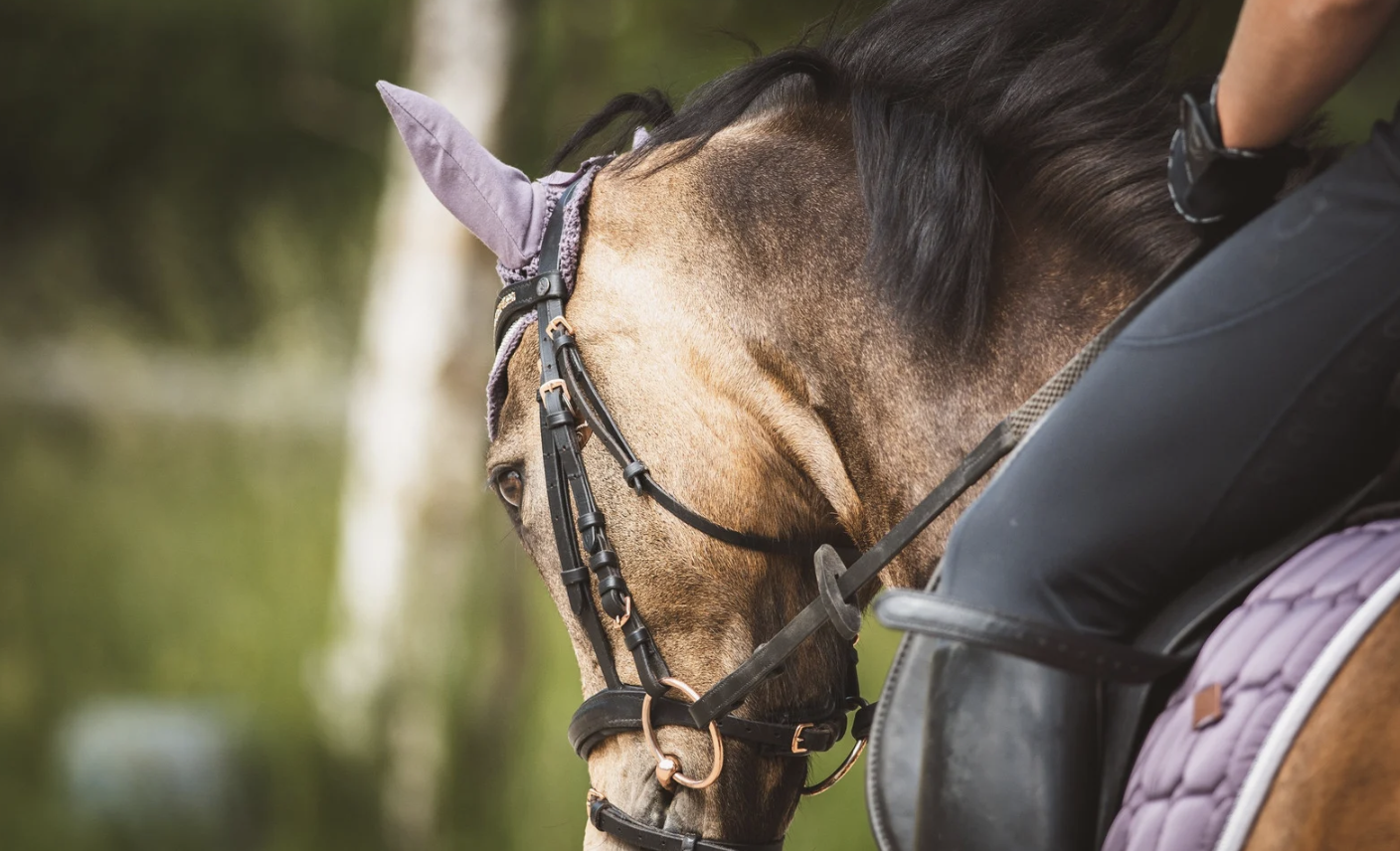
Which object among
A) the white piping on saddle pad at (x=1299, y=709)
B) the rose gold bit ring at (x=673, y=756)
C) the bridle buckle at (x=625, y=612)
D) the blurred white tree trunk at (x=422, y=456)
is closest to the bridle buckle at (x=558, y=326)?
the bridle buckle at (x=625, y=612)

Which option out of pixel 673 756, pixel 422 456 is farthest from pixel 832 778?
pixel 422 456

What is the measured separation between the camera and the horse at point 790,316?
60.7 inches

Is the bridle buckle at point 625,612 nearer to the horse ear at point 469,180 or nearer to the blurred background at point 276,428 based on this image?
the horse ear at point 469,180

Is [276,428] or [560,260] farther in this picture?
[276,428]

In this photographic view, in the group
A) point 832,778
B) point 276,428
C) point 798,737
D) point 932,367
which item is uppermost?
point 276,428

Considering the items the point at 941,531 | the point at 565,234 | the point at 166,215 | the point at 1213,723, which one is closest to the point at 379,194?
the point at 166,215

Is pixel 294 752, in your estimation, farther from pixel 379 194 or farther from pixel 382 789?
pixel 379 194

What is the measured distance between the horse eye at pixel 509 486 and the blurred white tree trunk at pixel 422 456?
2505 millimetres

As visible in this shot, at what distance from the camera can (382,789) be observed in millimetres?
4402

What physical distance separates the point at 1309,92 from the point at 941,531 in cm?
68

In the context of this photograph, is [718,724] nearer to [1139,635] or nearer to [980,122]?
[1139,635]

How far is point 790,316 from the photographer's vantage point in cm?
165

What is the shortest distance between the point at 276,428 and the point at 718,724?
16.2 feet

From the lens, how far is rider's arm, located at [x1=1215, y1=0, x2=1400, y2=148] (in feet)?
3.41
